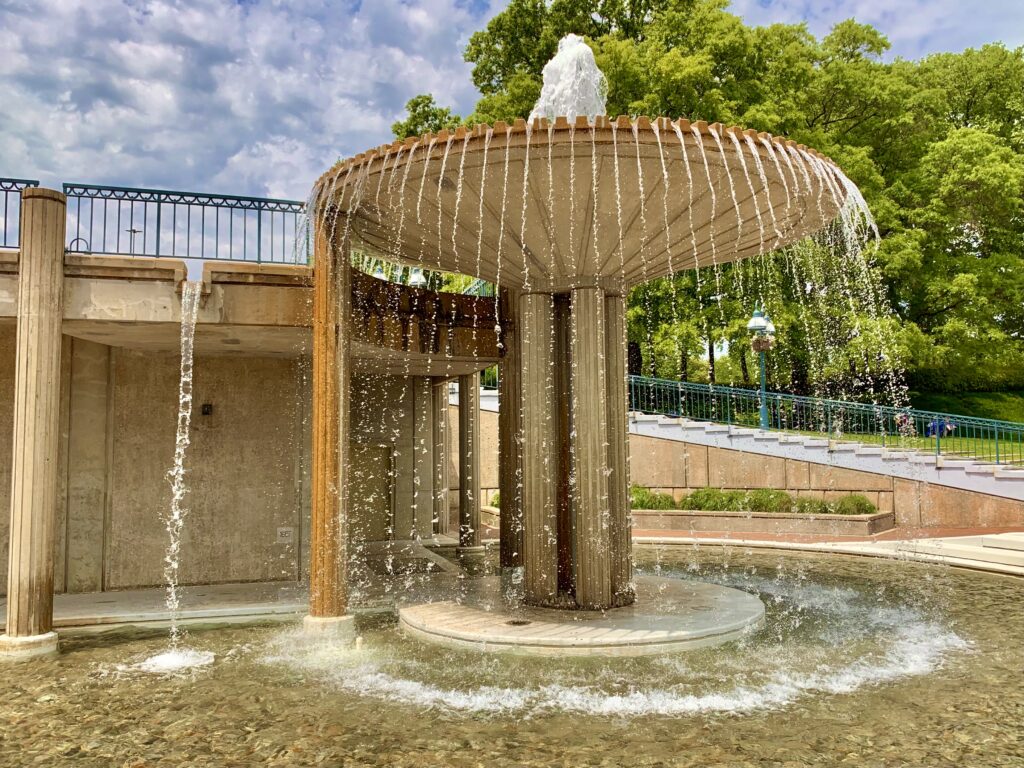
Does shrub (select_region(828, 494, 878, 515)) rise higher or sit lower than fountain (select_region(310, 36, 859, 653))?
lower

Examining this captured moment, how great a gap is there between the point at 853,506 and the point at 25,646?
15898 mm

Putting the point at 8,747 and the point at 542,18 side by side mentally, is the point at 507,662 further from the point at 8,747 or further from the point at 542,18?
the point at 542,18

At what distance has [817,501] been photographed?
59.7 ft

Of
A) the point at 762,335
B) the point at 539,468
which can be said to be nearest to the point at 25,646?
the point at 539,468

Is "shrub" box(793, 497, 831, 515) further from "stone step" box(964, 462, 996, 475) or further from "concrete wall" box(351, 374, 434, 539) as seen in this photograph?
"concrete wall" box(351, 374, 434, 539)

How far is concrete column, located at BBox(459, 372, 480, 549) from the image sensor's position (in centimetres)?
1586

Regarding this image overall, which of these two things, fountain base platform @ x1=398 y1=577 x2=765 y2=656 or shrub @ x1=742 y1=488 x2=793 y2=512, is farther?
shrub @ x1=742 y1=488 x2=793 y2=512

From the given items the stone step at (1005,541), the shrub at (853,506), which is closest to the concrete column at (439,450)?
the shrub at (853,506)

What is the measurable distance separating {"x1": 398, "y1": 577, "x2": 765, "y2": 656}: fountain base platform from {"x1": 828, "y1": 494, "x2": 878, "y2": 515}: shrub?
894 cm

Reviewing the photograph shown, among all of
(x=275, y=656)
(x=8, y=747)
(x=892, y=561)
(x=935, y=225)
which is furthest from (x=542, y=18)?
(x=8, y=747)

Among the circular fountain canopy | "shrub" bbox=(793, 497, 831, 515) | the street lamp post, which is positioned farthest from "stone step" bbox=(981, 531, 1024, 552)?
the circular fountain canopy

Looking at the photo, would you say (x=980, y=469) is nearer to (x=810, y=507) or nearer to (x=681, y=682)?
(x=810, y=507)

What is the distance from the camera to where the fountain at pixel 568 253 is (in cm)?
681

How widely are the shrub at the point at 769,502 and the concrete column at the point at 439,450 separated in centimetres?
703
